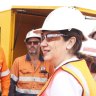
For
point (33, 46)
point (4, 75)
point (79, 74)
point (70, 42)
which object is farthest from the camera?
point (33, 46)

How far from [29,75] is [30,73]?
42mm

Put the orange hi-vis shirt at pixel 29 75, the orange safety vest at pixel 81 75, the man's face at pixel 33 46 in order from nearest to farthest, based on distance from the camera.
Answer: the orange safety vest at pixel 81 75, the orange hi-vis shirt at pixel 29 75, the man's face at pixel 33 46

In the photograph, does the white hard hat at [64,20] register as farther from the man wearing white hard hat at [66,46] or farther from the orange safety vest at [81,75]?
the orange safety vest at [81,75]

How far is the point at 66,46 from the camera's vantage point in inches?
74.2

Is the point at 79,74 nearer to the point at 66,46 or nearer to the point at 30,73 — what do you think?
the point at 66,46

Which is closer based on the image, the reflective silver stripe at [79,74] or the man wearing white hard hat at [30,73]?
the reflective silver stripe at [79,74]

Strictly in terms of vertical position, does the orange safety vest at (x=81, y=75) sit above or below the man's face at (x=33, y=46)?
above

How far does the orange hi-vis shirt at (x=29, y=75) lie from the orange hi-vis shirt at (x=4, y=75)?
11 centimetres

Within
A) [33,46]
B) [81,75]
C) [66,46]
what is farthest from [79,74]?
[33,46]

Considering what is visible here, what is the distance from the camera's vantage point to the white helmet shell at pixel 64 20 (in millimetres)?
1869

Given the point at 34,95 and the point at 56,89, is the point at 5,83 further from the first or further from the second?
the point at 56,89

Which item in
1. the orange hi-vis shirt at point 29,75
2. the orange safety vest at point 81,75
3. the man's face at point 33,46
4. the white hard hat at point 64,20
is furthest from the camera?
the man's face at point 33,46

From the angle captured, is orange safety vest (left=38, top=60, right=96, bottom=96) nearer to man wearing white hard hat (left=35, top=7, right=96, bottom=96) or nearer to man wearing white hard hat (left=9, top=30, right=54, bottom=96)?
man wearing white hard hat (left=35, top=7, right=96, bottom=96)

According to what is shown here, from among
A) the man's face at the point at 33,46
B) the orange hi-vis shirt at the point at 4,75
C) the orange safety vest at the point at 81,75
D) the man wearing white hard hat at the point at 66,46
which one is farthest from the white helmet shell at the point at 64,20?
the man's face at the point at 33,46
